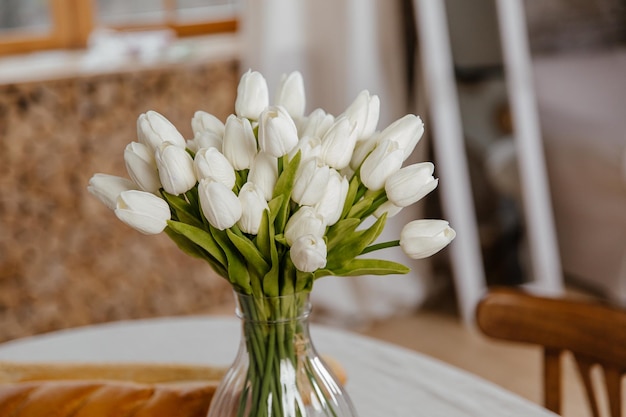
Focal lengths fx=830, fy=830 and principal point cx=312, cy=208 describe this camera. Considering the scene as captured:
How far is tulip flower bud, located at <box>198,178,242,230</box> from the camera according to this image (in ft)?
2.50

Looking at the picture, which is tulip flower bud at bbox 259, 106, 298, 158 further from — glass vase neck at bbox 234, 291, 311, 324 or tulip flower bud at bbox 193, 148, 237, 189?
glass vase neck at bbox 234, 291, 311, 324

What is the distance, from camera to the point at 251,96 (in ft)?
2.87

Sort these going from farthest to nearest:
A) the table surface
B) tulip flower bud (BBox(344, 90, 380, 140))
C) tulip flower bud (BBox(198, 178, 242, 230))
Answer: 1. the table surface
2. tulip flower bud (BBox(344, 90, 380, 140))
3. tulip flower bud (BBox(198, 178, 242, 230))

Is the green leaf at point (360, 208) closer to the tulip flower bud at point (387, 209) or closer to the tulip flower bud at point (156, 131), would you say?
the tulip flower bud at point (387, 209)

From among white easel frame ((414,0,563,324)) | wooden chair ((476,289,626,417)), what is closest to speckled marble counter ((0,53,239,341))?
white easel frame ((414,0,563,324))

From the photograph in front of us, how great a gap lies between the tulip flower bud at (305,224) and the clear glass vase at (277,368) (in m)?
0.09

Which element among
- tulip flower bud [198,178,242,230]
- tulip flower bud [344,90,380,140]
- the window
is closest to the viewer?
tulip flower bud [198,178,242,230]

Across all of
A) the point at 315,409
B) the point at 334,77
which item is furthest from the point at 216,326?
the point at 334,77

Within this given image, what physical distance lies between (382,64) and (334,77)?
6.8 inches

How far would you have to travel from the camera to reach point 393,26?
291cm

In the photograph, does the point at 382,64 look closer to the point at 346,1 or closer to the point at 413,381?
the point at 346,1

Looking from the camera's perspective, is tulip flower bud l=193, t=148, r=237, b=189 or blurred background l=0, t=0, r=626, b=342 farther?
blurred background l=0, t=0, r=626, b=342

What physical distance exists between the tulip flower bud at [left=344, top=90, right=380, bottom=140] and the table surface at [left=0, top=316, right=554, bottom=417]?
16.8 inches

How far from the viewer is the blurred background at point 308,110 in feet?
9.18
